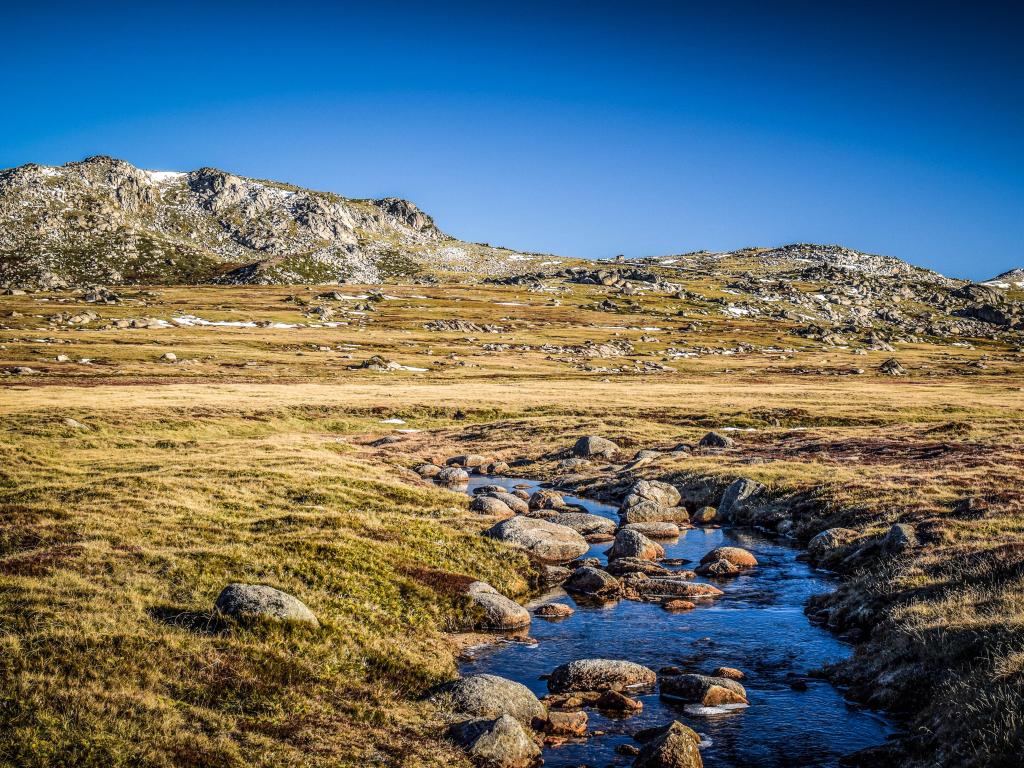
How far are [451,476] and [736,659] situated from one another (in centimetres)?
3389

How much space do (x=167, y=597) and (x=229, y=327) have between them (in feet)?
560

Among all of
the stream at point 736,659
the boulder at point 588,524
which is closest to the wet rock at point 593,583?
the stream at point 736,659

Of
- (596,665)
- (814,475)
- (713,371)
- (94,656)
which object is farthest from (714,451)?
(713,371)

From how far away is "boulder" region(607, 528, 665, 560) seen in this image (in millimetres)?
34188

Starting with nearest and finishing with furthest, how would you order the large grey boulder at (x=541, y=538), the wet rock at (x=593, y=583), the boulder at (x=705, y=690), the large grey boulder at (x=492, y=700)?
the large grey boulder at (x=492, y=700)
the boulder at (x=705, y=690)
the wet rock at (x=593, y=583)
the large grey boulder at (x=541, y=538)

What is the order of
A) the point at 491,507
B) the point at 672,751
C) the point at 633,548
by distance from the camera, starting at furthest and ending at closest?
1. the point at 491,507
2. the point at 633,548
3. the point at 672,751

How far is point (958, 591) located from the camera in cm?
2220

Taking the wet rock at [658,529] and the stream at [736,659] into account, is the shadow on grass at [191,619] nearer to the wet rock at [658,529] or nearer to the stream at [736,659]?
the stream at [736,659]

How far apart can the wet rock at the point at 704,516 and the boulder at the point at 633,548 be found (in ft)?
29.5

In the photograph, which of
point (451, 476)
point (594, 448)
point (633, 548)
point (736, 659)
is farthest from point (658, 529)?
point (594, 448)

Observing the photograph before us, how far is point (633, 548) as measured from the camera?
3428cm

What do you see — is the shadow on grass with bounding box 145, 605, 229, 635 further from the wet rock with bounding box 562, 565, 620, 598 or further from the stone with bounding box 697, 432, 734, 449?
the stone with bounding box 697, 432, 734, 449

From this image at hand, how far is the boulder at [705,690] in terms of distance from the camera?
19.3m

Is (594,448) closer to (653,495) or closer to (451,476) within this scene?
(451,476)
